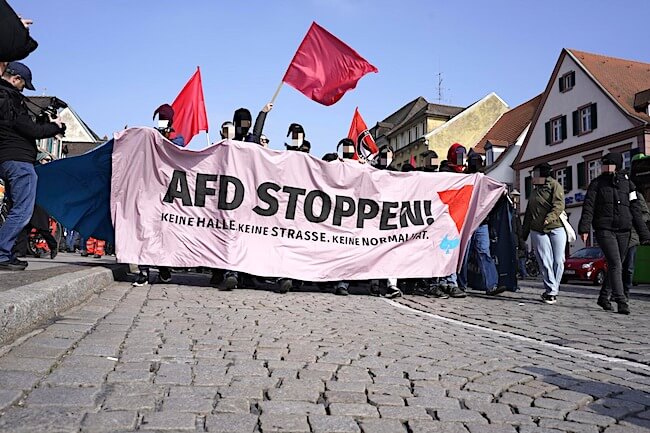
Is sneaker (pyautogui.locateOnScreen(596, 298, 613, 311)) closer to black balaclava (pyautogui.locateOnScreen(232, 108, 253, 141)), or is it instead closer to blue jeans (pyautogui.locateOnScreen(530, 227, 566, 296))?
blue jeans (pyautogui.locateOnScreen(530, 227, 566, 296))

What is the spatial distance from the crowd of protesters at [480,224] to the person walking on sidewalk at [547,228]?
0.01m

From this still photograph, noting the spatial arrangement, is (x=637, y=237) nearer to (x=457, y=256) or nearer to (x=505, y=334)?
(x=457, y=256)

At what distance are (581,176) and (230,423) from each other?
4015cm

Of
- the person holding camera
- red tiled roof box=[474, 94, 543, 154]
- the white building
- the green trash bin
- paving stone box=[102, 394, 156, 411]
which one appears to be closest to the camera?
paving stone box=[102, 394, 156, 411]

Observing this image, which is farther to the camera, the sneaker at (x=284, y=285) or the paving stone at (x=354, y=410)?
the sneaker at (x=284, y=285)

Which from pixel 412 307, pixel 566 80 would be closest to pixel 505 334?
pixel 412 307

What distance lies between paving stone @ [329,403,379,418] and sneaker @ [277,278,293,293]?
5239mm

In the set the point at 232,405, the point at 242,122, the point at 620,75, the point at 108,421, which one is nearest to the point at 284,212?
the point at 242,122

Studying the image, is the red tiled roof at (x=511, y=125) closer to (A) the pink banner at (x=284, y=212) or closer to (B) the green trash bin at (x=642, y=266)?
(B) the green trash bin at (x=642, y=266)

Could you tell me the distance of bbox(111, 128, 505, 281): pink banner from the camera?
8.16m

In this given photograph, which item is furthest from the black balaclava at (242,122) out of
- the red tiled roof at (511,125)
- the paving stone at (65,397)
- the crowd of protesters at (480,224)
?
the red tiled roof at (511,125)

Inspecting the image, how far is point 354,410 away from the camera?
292cm

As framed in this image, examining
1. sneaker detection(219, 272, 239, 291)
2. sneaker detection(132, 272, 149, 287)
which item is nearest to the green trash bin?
sneaker detection(219, 272, 239, 291)

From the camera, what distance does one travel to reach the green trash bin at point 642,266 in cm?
1302
